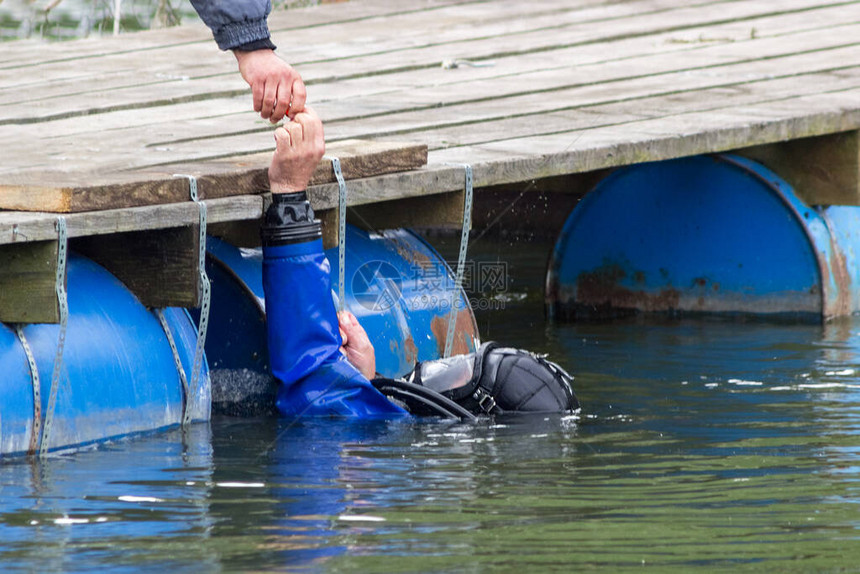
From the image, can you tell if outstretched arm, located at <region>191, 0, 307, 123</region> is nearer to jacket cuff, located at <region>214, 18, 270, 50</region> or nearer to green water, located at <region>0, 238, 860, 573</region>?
jacket cuff, located at <region>214, 18, 270, 50</region>

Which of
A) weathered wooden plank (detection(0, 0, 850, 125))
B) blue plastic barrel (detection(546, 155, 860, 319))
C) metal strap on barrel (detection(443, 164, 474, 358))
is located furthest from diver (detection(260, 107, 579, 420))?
blue plastic barrel (detection(546, 155, 860, 319))

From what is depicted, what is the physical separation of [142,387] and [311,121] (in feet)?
3.20

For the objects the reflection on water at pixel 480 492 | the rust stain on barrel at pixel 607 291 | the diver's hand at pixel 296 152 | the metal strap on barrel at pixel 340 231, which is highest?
the diver's hand at pixel 296 152

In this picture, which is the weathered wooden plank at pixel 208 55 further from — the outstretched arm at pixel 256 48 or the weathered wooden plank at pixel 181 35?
the outstretched arm at pixel 256 48

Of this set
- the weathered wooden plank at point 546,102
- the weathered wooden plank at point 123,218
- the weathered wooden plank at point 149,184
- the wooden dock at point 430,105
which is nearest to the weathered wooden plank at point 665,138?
the wooden dock at point 430,105

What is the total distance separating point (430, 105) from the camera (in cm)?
754

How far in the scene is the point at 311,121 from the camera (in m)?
5.13

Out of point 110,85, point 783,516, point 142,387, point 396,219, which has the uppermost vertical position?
point 110,85

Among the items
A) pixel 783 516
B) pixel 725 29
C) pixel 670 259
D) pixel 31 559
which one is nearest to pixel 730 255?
pixel 670 259

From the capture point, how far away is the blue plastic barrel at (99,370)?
15.2 ft

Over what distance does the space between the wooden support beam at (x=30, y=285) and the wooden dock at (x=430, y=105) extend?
13mm

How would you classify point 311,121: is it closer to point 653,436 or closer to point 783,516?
point 653,436

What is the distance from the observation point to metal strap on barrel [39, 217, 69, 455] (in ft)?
15.1

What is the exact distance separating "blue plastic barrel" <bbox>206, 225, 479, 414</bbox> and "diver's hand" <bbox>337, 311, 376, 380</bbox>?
26 centimetres
